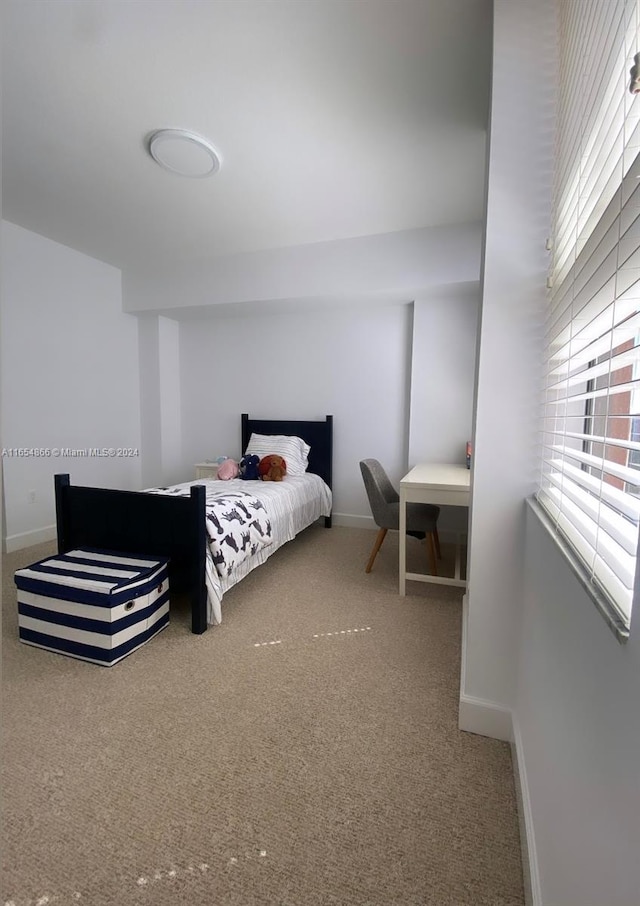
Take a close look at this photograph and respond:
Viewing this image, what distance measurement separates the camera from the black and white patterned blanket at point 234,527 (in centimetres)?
224

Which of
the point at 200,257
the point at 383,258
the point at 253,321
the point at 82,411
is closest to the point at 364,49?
the point at 383,258

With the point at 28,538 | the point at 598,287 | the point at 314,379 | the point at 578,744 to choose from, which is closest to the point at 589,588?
the point at 578,744

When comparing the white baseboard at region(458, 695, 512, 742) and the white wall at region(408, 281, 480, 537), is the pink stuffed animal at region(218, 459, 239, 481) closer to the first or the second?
the white wall at region(408, 281, 480, 537)

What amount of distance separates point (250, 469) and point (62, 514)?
1470 mm

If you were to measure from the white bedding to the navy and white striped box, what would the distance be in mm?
278

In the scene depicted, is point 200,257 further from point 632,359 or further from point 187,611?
point 632,359

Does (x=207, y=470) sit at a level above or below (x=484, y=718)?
above

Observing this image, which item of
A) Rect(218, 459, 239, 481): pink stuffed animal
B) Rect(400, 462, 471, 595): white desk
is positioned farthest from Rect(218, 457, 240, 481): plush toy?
Rect(400, 462, 471, 595): white desk

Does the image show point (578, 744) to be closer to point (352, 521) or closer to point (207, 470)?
point (352, 521)

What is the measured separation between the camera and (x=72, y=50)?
176 centimetres

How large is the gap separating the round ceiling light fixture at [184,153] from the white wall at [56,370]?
5.15 ft

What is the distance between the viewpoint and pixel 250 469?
364 cm

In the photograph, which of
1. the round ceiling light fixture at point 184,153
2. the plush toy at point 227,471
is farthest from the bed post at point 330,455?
the round ceiling light fixture at point 184,153

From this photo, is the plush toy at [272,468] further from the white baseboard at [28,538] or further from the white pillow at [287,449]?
the white baseboard at [28,538]
